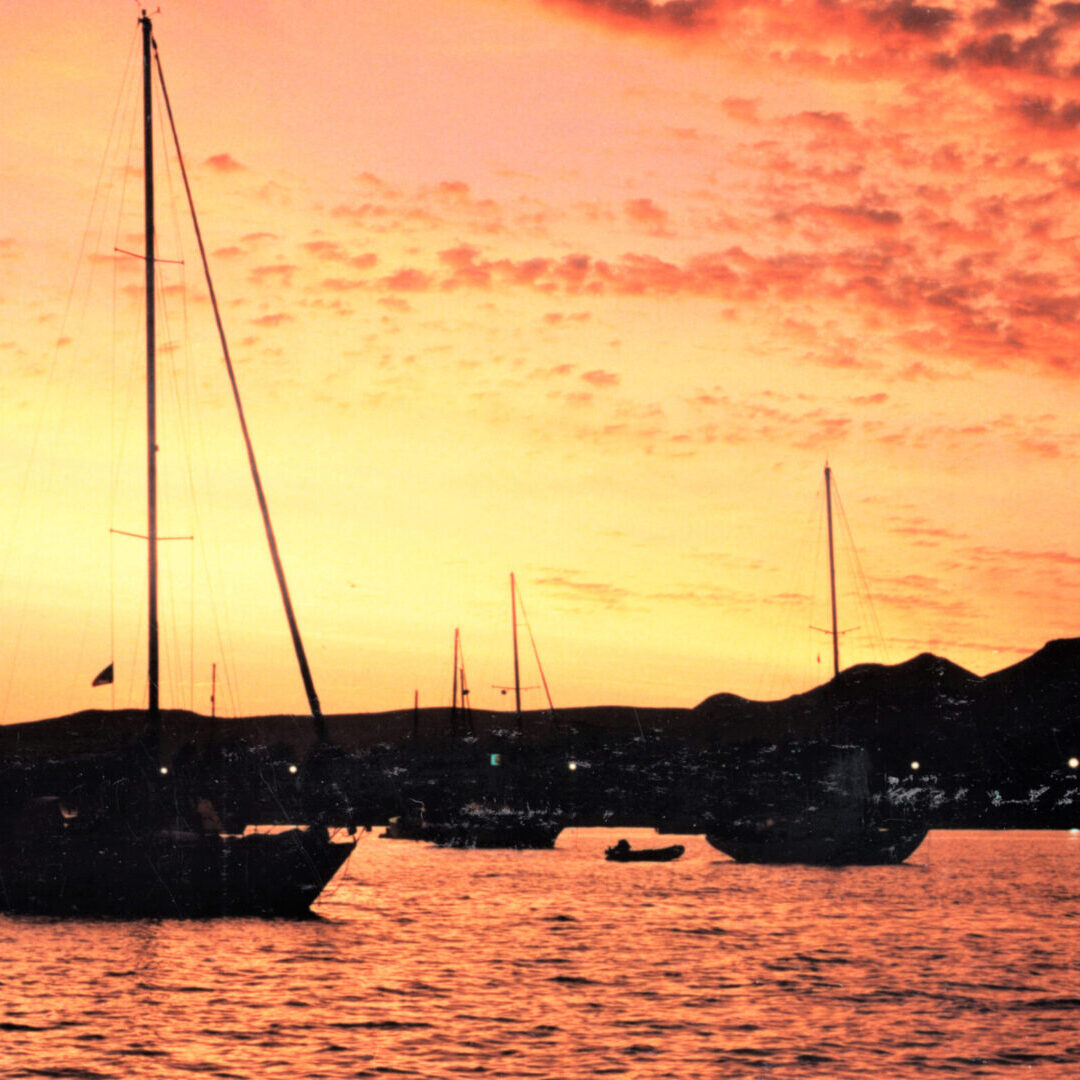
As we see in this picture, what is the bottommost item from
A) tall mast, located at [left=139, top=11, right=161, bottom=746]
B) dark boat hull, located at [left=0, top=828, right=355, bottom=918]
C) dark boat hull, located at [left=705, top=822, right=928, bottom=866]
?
dark boat hull, located at [left=705, top=822, right=928, bottom=866]

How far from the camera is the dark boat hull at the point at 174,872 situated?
45.4 m

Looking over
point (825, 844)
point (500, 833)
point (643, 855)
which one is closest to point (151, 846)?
point (825, 844)

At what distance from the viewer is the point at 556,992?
133ft

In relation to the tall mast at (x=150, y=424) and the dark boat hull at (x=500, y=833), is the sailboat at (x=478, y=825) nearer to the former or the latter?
the dark boat hull at (x=500, y=833)

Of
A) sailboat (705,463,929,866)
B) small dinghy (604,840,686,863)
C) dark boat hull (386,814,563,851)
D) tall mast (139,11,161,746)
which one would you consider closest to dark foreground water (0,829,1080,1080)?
tall mast (139,11,161,746)

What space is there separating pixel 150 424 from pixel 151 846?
1362cm

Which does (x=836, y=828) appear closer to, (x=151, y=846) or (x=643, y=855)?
(x=643, y=855)

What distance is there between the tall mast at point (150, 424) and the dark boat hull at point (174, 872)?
3.77m

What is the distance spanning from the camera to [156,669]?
46094 mm

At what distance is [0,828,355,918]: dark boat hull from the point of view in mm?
45438

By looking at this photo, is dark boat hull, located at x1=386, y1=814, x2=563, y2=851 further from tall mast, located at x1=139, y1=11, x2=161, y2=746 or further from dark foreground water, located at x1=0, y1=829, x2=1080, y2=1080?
tall mast, located at x1=139, y1=11, x2=161, y2=746

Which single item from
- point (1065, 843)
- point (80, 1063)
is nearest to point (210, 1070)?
point (80, 1063)

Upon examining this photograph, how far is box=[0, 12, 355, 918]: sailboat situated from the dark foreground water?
4.91ft

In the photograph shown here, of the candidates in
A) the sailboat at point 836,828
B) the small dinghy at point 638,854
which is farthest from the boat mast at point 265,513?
the small dinghy at point 638,854
